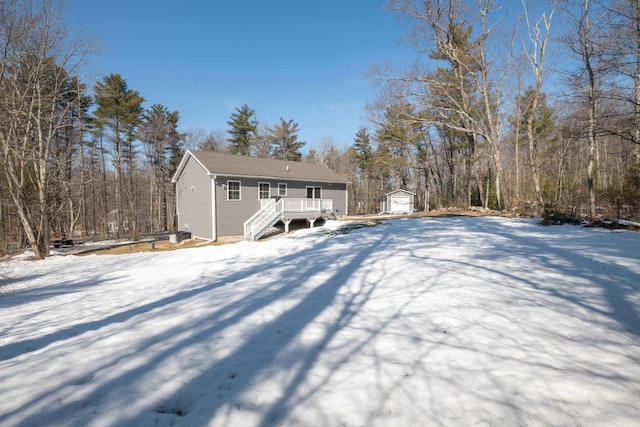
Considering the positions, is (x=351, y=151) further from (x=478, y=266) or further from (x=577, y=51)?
(x=478, y=266)

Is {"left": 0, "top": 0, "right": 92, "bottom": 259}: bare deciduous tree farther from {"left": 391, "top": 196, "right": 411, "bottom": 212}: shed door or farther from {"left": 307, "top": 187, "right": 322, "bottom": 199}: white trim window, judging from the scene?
{"left": 391, "top": 196, "right": 411, "bottom": 212}: shed door

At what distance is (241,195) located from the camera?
16.1 m

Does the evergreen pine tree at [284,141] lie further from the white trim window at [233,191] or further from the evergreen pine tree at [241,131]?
the white trim window at [233,191]

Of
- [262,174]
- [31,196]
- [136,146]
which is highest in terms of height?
[136,146]

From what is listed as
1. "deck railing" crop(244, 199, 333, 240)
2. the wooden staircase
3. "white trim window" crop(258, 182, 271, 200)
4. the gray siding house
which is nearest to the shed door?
the gray siding house

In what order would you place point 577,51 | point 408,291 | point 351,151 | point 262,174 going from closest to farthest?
point 408,291
point 577,51
point 262,174
point 351,151

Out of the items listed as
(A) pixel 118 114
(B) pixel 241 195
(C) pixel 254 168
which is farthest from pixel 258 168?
(A) pixel 118 114

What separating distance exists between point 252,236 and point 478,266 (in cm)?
1026

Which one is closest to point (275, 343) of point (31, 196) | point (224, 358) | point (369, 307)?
point (224, 358)

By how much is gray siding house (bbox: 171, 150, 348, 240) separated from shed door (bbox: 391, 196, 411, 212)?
411 inches

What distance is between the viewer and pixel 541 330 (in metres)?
3.00

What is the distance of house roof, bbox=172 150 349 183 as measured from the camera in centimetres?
1568

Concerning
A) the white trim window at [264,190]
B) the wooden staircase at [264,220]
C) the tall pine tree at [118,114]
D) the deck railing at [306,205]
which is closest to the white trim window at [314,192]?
the deck railing at [306,205]

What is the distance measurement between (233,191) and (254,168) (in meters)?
2.18
